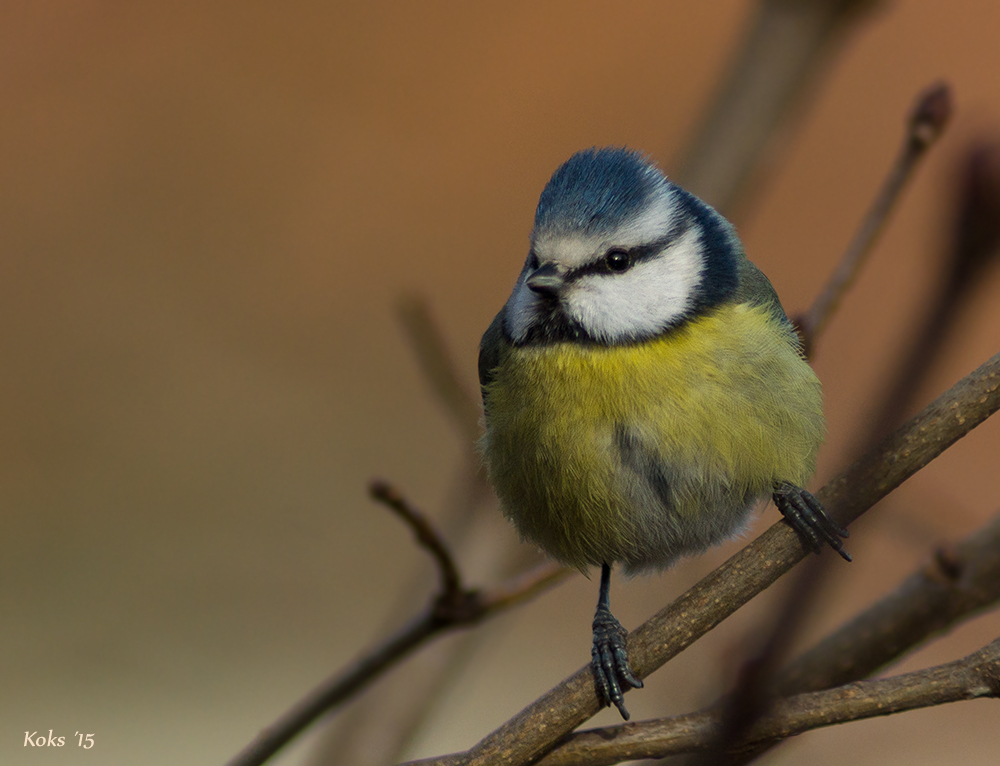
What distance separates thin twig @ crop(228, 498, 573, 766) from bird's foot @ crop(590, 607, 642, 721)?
5.2 inches

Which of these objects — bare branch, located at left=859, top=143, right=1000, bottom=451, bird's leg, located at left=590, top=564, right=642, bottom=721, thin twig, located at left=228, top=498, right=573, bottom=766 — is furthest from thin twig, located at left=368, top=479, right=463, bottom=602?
bare branch, located at left=859, top=143, right=1000, bottom=451

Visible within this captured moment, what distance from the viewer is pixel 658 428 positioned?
3.89ft

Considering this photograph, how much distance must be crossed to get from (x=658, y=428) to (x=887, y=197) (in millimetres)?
360

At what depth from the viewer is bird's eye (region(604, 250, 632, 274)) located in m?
1.24

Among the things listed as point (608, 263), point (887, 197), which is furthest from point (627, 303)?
point (887, 197)

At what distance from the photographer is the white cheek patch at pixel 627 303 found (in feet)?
4.04

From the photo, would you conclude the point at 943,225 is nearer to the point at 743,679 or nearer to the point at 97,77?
the point at 743,679

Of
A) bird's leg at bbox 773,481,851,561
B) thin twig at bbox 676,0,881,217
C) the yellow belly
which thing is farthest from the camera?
thin twig at bbox 676,0,881,217

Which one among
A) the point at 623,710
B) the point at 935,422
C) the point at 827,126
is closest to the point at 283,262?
the point at 827,126

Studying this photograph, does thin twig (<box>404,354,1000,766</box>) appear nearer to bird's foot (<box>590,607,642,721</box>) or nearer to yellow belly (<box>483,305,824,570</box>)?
bird's foot (<box>590,607,642,721</box>)

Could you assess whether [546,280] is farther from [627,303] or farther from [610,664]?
[610,664]

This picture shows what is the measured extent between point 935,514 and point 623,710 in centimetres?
49

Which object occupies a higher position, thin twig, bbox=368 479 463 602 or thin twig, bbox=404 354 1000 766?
thin twig, bbox=368 479 463 602

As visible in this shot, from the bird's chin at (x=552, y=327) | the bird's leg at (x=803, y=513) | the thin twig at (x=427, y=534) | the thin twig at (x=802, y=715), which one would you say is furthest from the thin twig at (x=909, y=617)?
the bird's chin at (x=552, y=327)
